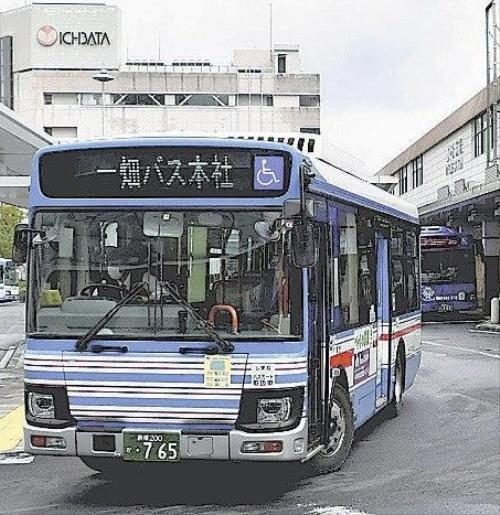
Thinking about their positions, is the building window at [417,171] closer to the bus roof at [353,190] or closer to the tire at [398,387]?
the bus roof at [353,190]

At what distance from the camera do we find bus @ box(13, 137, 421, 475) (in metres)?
8.43

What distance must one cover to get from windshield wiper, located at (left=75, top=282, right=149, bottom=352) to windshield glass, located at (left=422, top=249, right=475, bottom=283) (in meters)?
32.0

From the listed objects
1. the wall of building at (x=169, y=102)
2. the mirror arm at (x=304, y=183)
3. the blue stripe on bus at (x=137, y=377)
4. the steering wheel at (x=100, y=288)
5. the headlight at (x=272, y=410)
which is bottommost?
the headlight at (x=272, y=410)

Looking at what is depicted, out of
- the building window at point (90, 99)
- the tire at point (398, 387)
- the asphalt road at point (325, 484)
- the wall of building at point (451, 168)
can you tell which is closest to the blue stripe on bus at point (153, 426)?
the asphalt road at point (325, 484)

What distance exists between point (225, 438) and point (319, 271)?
184 centimetres

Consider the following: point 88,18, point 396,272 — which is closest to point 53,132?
point 88,18

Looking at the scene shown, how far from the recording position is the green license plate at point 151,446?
27.4ft

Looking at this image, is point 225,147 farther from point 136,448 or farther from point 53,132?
point 53,132

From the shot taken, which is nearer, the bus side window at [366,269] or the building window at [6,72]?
the bus side window at [366,269]

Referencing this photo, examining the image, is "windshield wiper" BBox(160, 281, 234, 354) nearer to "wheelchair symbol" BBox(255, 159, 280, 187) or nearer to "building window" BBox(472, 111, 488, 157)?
"wheelchair symbol" BBox(255, 159, 280, 187)

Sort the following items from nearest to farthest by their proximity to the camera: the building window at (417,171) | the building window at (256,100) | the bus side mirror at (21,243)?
the bus side mirror at (21,243), the building window at (417,171), the building window at (256,100)

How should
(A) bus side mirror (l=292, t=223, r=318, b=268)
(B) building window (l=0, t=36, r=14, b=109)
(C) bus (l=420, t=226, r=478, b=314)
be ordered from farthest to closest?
(B) building window (l=0, t=36, r=14, b=109) → (C) bus (l=420, t=226, r=478, b=314) → (A) bus side mirror (l=292, t=223, r=318, b=268)

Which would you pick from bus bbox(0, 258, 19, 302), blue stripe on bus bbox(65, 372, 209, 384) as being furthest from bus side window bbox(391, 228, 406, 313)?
bus bbox(0, 258, 19, 302)

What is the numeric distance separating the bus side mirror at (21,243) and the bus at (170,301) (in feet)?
→ 0.05
